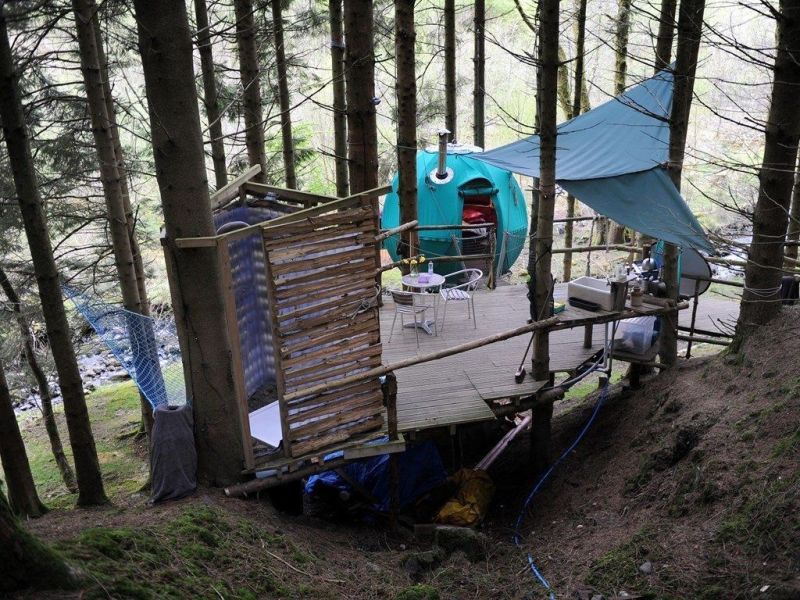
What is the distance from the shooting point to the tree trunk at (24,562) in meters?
2.54

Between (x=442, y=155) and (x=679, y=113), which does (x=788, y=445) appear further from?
(x=442, y=155)

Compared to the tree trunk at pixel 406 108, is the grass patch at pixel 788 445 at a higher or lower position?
lower

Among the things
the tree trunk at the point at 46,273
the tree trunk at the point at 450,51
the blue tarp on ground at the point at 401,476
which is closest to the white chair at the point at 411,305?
the blue tarp on ground at the point at 401,476

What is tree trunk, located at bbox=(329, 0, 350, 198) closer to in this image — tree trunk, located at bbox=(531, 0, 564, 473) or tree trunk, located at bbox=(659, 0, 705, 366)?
tree trunk, located at bbox=(531, 0, 564, 473)

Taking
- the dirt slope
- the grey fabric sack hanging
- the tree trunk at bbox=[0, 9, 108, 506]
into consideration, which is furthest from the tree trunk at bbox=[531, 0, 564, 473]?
the tree trunk at bbox=[0, 9, 108, 506]

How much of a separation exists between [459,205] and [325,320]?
8227 millimetres

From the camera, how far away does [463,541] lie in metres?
5.28

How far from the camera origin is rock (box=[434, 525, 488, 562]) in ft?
17.1

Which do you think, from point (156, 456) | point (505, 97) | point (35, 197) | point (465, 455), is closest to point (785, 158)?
point (465, 455)

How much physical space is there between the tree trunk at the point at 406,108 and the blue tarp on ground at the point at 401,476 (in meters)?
3.12

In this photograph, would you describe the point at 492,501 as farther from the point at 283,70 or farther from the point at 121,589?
the point at 283,70

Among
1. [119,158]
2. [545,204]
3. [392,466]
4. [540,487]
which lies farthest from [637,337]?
[119,158]

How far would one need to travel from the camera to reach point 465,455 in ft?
26.5

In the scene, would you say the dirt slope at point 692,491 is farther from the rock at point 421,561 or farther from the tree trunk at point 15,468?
the tree trunk at point 15,468
